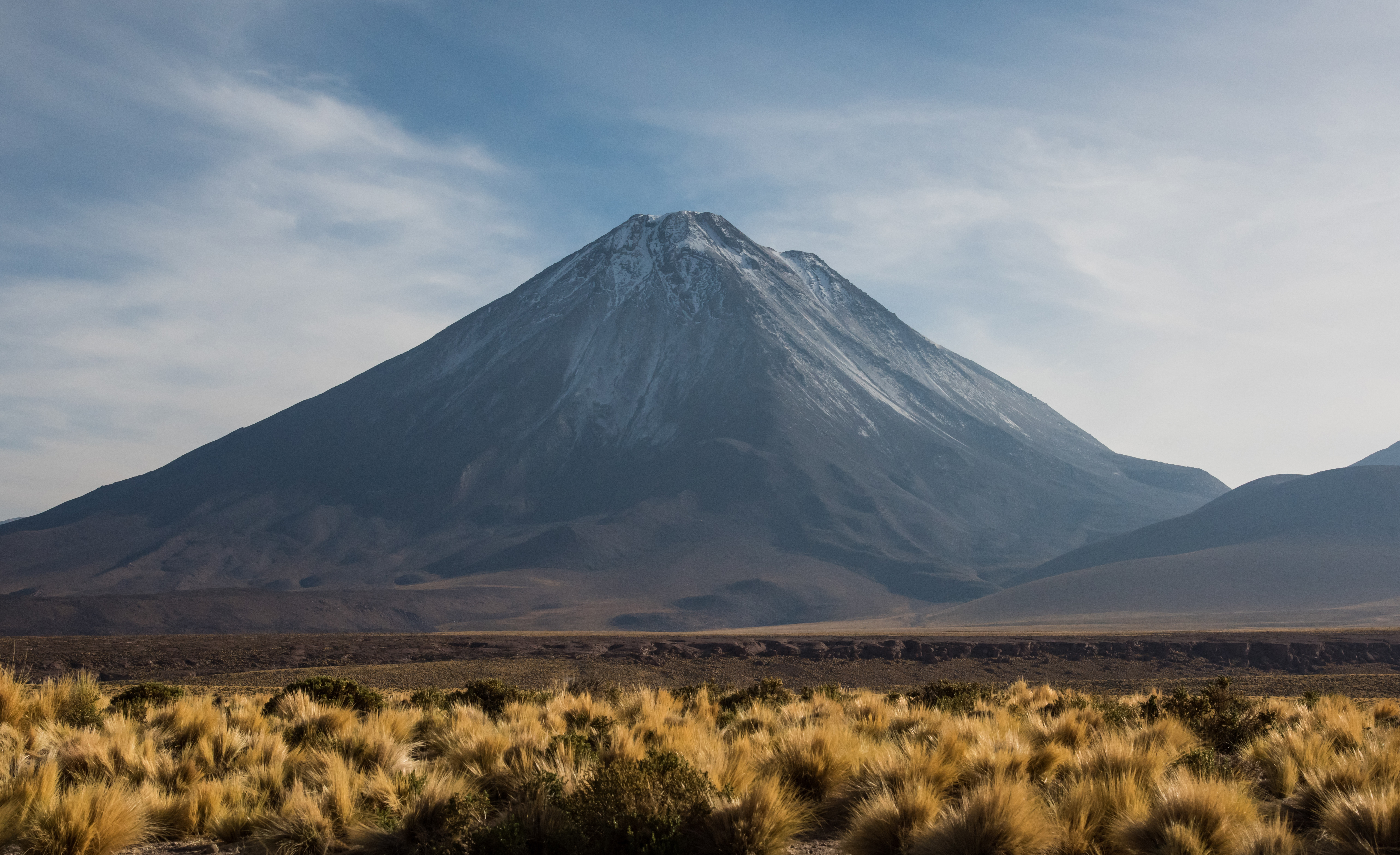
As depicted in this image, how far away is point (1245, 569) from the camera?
126 meters

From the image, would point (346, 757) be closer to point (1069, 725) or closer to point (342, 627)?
point (1069, 725)

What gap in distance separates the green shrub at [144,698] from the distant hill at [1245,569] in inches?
4115

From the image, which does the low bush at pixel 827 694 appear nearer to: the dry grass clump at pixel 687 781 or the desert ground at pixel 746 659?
the dry grass clump at pixel 687 781

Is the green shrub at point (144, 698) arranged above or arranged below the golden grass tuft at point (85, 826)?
below

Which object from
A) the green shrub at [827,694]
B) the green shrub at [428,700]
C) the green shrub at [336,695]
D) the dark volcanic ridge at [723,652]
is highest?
the green shrub at [336,695]

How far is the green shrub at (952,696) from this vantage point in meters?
16.2

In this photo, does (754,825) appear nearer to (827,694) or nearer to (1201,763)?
(1201,763)

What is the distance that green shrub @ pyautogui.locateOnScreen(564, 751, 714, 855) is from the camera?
22.0 ft

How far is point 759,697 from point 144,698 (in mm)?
10627

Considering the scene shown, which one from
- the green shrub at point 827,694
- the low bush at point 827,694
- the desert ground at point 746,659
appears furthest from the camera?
the desert ground at point 746,659

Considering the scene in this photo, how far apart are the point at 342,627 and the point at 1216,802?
121950 millimetres

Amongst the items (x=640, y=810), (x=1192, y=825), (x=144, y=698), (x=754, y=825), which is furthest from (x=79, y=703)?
(x=1192, y=825)

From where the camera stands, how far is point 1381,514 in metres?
142

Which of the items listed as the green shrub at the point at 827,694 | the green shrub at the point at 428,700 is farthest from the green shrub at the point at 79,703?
the green shrub at the point at 827,694
